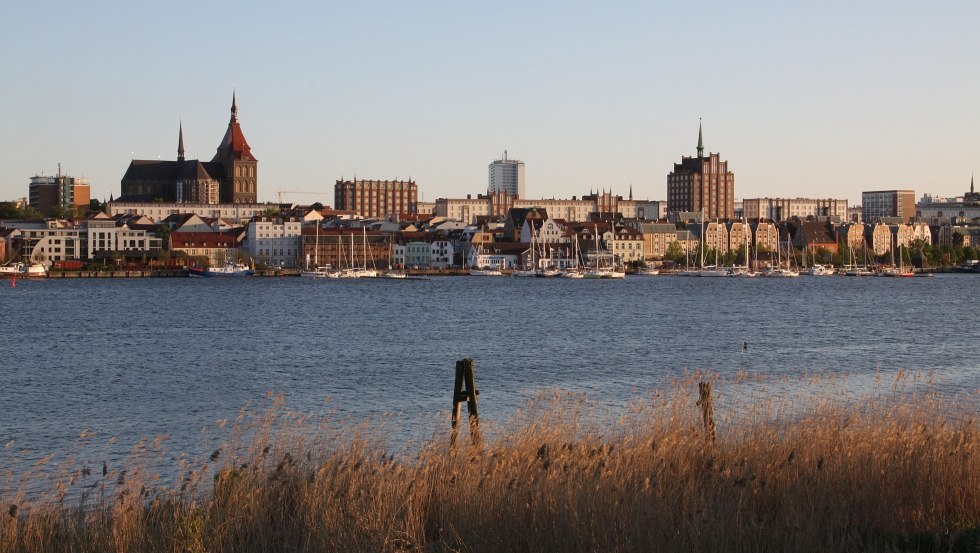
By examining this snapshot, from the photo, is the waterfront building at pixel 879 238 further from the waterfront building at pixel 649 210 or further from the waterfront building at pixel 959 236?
the waterfront building at pixel 649 210

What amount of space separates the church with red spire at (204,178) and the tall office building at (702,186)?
231 feet

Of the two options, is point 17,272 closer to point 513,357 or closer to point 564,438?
point 513,357

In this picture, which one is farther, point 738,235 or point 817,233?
point 738,235

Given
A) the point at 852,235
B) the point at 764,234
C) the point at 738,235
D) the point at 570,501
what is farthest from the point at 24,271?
the point at 570,501

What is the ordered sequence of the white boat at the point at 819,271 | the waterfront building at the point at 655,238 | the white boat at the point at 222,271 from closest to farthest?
the white boat at the point at 222,271, the white boat at the point at 819,271, the waterfront building at the point at 655,238

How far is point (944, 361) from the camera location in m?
26.7

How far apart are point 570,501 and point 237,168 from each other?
146 m

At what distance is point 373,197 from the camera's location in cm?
17700

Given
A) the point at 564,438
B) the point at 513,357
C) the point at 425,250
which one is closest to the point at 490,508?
the point at 564,438

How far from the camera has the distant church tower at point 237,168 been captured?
5861 inches

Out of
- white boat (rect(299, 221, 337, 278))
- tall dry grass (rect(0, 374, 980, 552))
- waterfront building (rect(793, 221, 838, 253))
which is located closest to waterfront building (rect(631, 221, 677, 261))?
waterfront building (rect(793, 221, 838, 253))

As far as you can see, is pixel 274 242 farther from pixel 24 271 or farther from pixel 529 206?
pixel 529 206

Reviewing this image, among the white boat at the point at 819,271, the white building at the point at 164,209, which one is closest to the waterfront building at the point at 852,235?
the white boat at the point at 819,271

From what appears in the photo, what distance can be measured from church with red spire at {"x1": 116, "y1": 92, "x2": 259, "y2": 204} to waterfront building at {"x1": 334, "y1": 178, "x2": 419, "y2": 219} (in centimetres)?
2520
